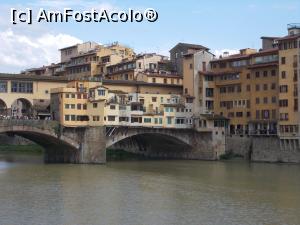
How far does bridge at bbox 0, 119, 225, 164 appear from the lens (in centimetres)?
6462

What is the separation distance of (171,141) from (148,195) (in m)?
37.3

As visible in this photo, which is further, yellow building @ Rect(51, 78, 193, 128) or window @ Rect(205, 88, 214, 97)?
window @ Rect(205, 88, 214, 97)

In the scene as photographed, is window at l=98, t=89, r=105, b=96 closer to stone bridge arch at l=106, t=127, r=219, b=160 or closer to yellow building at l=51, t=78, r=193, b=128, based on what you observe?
yellow building at l=51, t=78, r=193, b=128

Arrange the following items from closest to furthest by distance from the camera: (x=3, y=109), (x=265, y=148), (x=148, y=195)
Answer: (x=148, y=195) < (x=265, y=148) < (x=3, y=109)

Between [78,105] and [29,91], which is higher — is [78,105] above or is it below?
below

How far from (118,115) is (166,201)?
103 feet

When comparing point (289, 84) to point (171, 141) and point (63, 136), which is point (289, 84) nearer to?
point (171, 141)

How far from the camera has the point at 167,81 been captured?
84375 millimetres

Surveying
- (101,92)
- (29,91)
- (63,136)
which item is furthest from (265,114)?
(29,91)

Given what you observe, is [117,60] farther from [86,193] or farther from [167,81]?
[86,193]

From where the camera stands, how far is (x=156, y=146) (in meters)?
83.4

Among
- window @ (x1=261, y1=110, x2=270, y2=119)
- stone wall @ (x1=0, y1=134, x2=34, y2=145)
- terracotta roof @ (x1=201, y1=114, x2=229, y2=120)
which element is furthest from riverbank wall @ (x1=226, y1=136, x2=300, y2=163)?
stone wall @ (x1=0, y1=134, x2=34, y2=145)

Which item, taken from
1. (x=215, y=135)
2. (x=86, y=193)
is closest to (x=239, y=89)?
(x=215, y=135)

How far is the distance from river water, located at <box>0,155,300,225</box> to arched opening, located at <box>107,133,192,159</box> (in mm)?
15348
